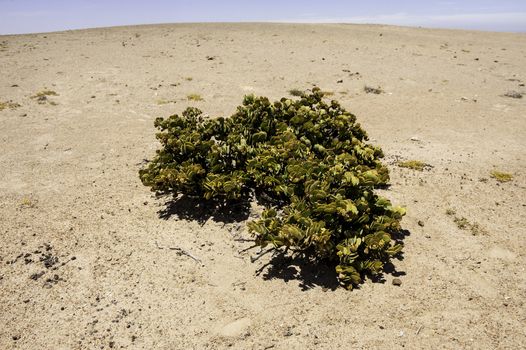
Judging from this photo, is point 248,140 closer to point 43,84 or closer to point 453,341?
point 453,341

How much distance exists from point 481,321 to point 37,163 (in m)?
9.18

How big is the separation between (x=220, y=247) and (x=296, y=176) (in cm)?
158

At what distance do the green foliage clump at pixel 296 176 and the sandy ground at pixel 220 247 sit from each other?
1.59 feet

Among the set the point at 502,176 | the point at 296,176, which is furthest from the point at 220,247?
the point at 502,176

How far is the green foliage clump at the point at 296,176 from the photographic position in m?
5.27

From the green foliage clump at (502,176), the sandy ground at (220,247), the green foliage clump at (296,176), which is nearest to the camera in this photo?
the sandy ground at (220,247)

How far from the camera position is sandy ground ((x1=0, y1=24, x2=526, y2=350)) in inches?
181

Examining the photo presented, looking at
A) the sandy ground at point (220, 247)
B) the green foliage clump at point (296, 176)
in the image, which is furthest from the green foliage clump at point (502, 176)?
the green foliage clump at point (296, 176)

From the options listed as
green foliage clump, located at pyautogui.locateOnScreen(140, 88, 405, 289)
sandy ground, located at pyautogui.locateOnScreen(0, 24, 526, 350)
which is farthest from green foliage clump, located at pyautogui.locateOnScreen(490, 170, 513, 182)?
green foliage clump, located at pyautogui.locateOnScreen(140, 88, 405, 289)

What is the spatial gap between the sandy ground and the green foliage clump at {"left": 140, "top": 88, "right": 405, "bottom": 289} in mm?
486

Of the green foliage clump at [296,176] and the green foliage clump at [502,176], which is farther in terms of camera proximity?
the green foliage clump at [502,176]

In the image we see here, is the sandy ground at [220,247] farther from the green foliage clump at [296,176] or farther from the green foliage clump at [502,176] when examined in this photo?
the green foliage clump at [296,176]

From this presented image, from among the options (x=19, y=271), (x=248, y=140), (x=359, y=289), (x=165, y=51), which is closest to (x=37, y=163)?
(x=19, y=271)

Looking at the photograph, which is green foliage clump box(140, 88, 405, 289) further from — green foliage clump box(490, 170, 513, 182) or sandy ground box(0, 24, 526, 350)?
green foliage clump box(490, 170, 513, 182)
